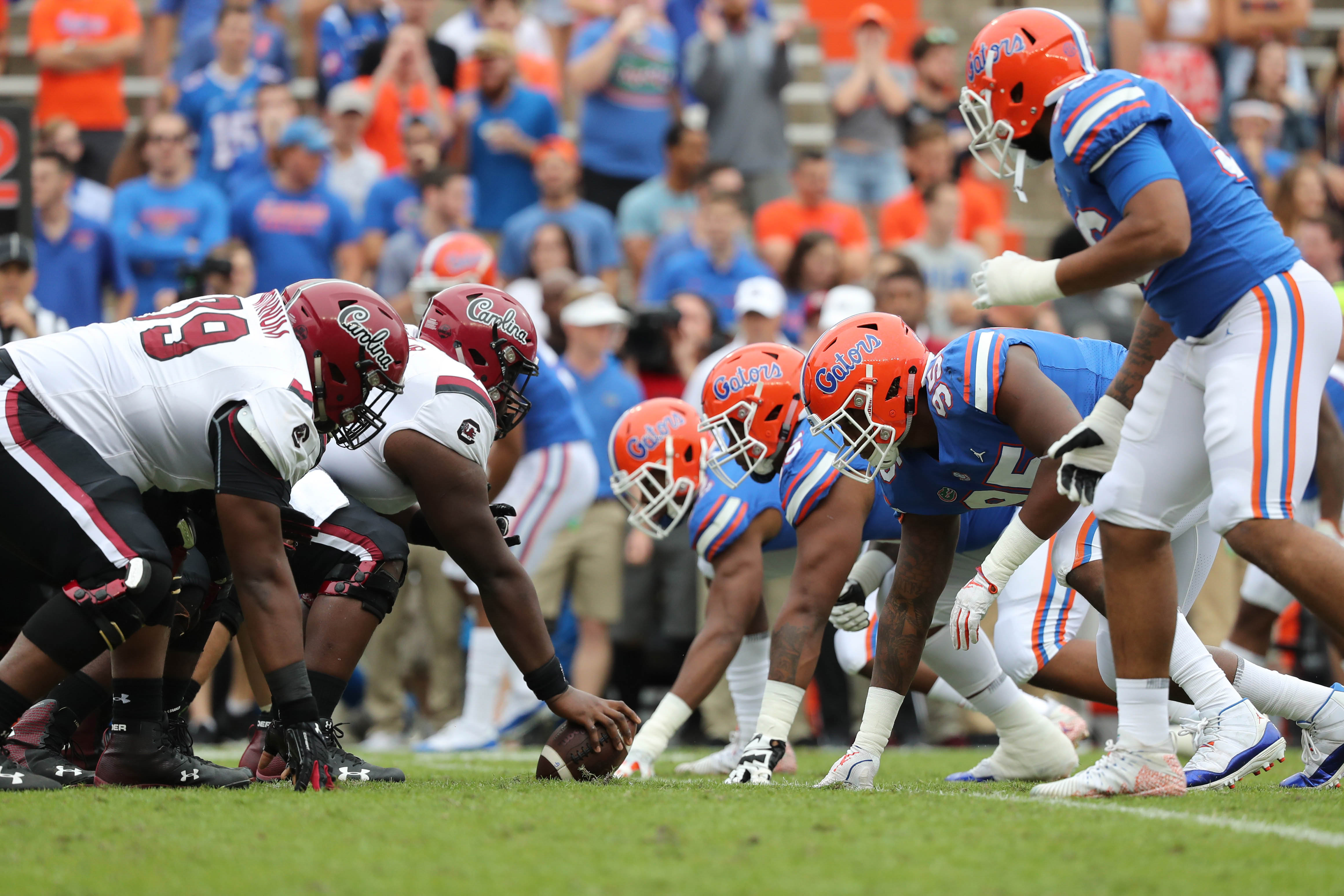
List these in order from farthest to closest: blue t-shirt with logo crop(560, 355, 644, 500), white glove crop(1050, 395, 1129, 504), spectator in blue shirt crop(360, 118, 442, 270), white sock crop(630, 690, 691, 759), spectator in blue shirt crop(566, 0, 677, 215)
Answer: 1. spectator in blue shirt crop(566, 0, 677, 215)
2. spectator in blue shirt crop(360, 118, 442, 270)
3. blue t-shirt with logo crop(560, 355, 644, 500)
4. white sock crop(630, 690, 691, 759)
5. white glove crop(1050, 395, 1129, 504)

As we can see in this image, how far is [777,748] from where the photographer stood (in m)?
4.96

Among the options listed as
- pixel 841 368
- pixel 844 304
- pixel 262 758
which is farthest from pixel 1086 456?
pixel 844 304

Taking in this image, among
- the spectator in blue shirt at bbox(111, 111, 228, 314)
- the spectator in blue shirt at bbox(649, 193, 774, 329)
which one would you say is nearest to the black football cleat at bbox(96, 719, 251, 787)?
the spectator in blue shirt at bbox(111, 111, 228, 314)

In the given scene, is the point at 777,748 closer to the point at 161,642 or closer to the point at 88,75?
the point at 161,642

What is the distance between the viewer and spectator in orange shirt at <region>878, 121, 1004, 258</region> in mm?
10398

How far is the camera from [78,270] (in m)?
9.03

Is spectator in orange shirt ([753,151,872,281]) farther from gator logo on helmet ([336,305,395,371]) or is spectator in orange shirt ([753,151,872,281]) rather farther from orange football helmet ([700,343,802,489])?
gator logo on helmet ([336,305,395,371])

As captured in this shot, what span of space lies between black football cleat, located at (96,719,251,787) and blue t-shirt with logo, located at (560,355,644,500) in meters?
4.36

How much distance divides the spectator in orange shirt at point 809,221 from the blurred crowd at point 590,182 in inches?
1.0

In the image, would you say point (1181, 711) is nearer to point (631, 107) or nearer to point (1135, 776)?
point (1135, 776)

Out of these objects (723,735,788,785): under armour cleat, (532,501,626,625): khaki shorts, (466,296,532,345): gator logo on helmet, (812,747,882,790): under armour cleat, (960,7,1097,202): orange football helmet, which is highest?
(960,7,1097,202): orange football helmet

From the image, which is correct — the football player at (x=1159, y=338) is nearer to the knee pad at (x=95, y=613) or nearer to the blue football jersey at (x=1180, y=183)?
the blue football jersey at (x=1180, y=183)

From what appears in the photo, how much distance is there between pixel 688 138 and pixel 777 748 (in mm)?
6073

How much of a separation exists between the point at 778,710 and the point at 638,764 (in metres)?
0.70
